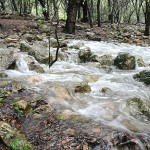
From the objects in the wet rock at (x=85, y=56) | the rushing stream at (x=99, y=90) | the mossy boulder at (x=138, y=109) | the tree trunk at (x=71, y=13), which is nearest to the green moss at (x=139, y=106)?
the mossy boulder at (x=138, y=109)

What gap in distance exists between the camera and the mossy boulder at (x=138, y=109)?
11.1 feet

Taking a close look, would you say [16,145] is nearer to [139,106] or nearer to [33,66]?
[139,106]

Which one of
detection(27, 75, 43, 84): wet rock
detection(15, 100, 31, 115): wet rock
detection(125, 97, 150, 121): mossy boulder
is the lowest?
detection(125, 97, 150, 121): mossy boulder

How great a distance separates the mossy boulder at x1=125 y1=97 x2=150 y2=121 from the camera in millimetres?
3393

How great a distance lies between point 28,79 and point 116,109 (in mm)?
2731

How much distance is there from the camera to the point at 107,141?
2162mm

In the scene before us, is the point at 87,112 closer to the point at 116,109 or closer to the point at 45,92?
the point at 116,109

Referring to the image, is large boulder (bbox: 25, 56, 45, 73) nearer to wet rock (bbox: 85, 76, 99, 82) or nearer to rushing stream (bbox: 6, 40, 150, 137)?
rushing stream (bbox: 6, 40, 150, 137)

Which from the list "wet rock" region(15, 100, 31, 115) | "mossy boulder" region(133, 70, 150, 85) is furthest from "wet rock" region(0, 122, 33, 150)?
"mossy boulder" region(133, 70, 150, 85)

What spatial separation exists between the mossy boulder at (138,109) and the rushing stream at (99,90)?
0.41 ft

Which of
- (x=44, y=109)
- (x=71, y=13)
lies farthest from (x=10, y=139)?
(x=71, y=13)

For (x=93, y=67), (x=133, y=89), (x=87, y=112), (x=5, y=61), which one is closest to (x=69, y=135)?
(x=87, y=112)

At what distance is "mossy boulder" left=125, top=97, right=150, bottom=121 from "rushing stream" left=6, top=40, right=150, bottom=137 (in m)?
0.12

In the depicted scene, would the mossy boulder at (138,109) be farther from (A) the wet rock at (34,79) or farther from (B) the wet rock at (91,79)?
(A) the wet rock at (34,79)
